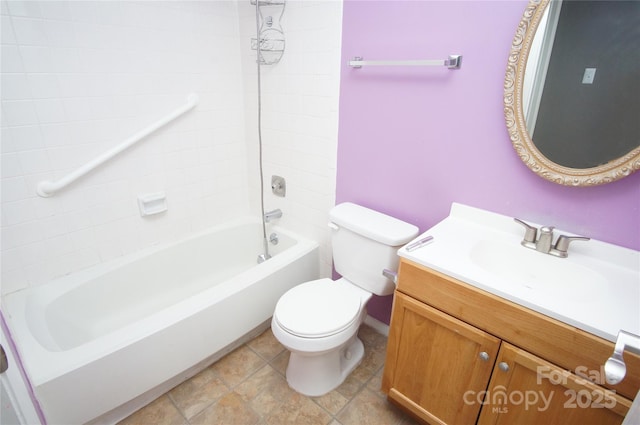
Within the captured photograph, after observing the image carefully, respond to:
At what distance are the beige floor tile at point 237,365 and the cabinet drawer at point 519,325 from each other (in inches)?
37.7

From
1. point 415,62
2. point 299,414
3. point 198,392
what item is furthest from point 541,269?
point 198,392

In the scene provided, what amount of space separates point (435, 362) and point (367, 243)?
55cm

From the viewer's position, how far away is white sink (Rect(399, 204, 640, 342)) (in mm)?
879

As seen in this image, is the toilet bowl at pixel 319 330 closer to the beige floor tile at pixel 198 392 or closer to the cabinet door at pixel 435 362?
the cabinet door at pixel 435 362

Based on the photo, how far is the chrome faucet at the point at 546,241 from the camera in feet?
3.71

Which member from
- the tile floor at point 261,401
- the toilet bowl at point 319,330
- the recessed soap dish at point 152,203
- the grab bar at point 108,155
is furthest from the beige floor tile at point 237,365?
the grab bar at point 108,155

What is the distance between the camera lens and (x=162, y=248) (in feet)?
6.32

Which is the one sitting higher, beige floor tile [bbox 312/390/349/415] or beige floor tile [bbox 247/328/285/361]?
beige floor tile [bbox 247/328/285/361]

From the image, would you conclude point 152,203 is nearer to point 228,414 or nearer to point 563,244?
point 228,414

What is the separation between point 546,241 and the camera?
116 cm

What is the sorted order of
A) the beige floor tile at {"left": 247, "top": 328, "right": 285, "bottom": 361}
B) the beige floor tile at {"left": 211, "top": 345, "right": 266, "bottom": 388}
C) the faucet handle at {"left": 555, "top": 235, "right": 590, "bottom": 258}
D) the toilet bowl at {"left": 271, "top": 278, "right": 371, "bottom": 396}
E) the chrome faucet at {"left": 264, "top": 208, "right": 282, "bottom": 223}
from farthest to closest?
the chrome faucet at {"left": 264, "top": 208, "right": 282, "bottom": 223}, the beige floor tile at {"left": 247, "top": 328, "right": 285, "bottom": 361}, the beige floor tile at {"left": 211, "top": 345, "right": 266, "bottom": 388}, the toilet bowl at {"left": 271, "top": 278, "right": 371, "bottom": 396}, the faucet handle at {"left": 555, "top": 235, "right": 590, "bottom": 258}

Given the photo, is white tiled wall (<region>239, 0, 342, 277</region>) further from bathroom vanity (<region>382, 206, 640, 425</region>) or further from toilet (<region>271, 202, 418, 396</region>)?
bathroom vanity (<region>382, 206, 640, 425</region>)

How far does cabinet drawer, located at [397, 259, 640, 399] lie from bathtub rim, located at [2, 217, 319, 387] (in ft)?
2.72

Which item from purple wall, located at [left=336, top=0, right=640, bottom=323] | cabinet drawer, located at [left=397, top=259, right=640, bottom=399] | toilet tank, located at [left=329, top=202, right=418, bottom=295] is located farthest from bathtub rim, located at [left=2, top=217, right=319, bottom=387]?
cabinet drawer, located at [left=397, top=259, right=640, bottom=399]
